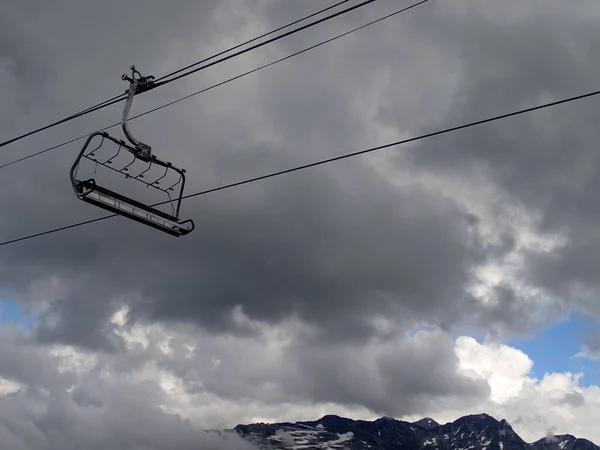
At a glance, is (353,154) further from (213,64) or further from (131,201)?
(131,201)

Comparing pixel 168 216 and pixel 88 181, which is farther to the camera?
pixel 168 216

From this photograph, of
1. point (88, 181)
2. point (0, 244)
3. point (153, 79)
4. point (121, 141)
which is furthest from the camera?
point (0, 244)

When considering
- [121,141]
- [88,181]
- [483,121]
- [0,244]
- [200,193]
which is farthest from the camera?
[0,244]

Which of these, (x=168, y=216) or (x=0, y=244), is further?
(x=0, y=244)

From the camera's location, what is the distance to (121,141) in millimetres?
22906

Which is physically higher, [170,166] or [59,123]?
[59,123]

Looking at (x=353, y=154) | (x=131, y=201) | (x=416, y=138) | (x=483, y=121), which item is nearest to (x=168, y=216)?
(x=131, y=201)

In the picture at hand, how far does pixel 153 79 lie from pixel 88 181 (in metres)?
5.31

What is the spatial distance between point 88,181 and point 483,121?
1211cm

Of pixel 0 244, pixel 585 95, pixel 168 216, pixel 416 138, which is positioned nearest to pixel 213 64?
pixel 168 216

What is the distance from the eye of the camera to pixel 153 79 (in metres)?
24.8

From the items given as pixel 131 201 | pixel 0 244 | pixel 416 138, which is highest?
pixel 0 244

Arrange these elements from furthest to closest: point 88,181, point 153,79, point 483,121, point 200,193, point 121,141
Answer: point 200,193 < point 153,79 < point 121,141 < point 88,181 < point 483,121

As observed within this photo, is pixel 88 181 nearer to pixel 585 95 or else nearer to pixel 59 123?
pixel 59 123
